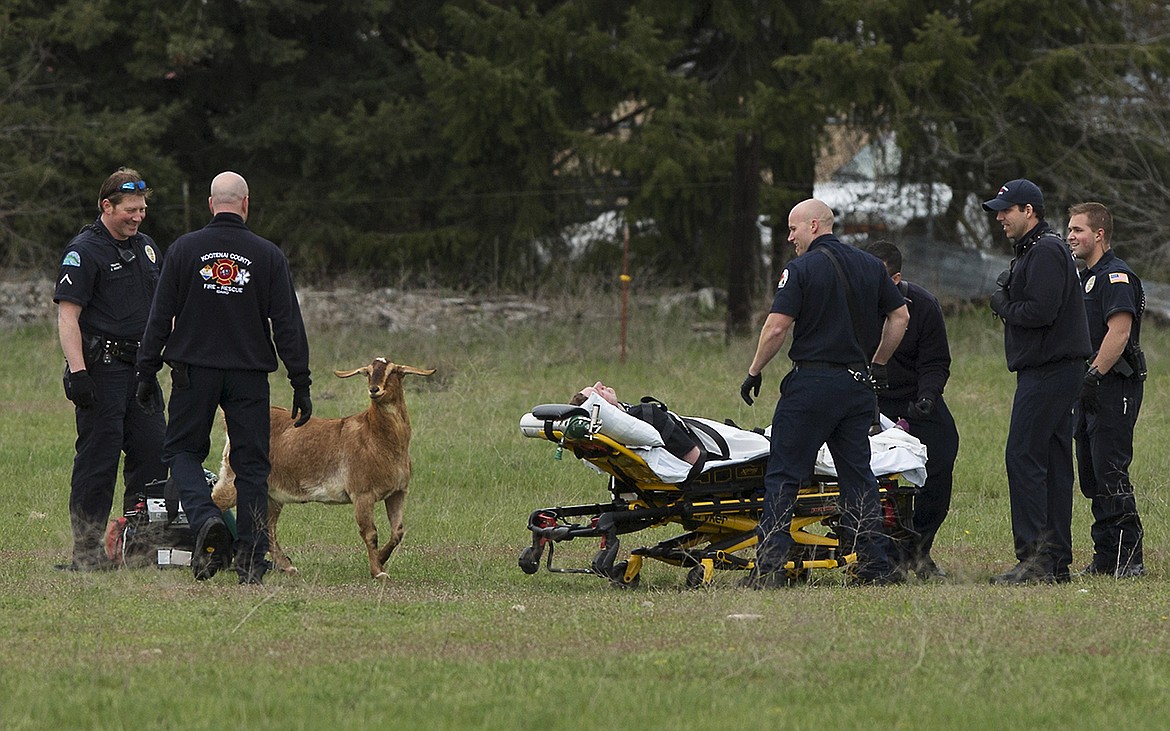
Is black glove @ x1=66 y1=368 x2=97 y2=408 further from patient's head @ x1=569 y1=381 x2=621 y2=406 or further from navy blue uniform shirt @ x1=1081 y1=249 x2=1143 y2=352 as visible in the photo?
navy blue uniform shirt @ x1=1081 y1=249 x2=1143 y2=352

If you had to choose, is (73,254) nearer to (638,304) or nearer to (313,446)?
(313,446)

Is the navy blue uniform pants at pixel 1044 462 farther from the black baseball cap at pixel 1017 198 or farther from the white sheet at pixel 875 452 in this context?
the black baseball cap at pixel 1017 198

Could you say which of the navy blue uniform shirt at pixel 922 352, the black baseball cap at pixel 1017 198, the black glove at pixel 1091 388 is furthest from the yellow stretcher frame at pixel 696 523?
the black baseball cap at pixel 1017 198

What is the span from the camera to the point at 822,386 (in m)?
7.75

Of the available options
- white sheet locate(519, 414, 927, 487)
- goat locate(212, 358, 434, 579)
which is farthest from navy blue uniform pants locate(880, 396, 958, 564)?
goat locate(212, 358, 434, 579)

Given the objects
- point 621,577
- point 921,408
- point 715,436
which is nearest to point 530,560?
point 621,577

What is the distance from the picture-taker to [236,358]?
766 cm

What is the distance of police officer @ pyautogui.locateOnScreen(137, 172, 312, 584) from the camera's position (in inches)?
301

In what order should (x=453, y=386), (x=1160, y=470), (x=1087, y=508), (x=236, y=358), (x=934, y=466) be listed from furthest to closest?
(x=453, y=386) < (x=1160, y=470) < (x=1087, y=508) < (x=934, y=466) < (x=236, y=358)

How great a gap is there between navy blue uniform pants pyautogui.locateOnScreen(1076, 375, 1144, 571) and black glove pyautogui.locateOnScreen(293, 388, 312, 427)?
419 cm

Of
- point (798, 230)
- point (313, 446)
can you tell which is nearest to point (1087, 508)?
point (798, 230)

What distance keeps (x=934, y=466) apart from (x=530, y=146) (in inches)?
701

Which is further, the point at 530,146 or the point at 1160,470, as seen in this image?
the point at 530,146

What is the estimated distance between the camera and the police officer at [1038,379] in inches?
315
